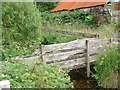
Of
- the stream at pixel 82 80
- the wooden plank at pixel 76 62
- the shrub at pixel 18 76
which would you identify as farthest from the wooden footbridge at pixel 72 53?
the shrub at pixel 18 76

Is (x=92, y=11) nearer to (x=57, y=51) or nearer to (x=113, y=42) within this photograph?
(x=113, y=42)

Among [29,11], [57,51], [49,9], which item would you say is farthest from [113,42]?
[49,9]

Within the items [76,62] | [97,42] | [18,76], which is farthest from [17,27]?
[97,42]

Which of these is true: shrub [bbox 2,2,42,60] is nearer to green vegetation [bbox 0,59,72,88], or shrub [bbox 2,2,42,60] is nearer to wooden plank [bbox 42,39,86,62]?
wooden plank [bbox 42,39,86,62]

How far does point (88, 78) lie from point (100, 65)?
857 millimetres

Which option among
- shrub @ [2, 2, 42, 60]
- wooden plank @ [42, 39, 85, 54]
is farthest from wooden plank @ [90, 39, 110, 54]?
shrub @ [2, 2, 42, 60]

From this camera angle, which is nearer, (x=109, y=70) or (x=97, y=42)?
(x=109, y=70)

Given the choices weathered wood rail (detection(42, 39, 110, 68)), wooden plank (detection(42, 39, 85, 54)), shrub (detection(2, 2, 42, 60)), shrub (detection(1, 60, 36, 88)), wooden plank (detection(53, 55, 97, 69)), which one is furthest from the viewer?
wooden plank (detection(53, 55, 97, 69))

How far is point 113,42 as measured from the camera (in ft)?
18.7

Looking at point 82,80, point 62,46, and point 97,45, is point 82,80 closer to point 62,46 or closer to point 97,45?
point 97,45

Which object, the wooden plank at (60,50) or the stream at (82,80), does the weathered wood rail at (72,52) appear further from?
the stream at (82,80)

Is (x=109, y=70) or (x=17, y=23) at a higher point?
(x=17, y=23)

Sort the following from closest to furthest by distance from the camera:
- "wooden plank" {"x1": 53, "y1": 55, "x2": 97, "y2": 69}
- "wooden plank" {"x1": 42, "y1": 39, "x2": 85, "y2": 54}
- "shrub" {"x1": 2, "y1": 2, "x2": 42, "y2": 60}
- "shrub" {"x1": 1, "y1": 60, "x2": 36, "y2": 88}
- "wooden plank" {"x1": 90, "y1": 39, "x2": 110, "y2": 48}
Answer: "shrub" {"x1": 1, "y1": 60, "x2": 36, "y2": 88}, "wooden plank" {"x1": 42, "y1": 39, "x2": 85, "y2": 54}, "shrub" {"x1": 2, "y1": 2, "x2": 42, "y2": 60}, "wooden plank" {"x1": 53, "y1": 55, "x2": 97, "y2": 69}, "wooden plank" {"x1": 90, "y1": 39, "x2": 110, "y2": 48}

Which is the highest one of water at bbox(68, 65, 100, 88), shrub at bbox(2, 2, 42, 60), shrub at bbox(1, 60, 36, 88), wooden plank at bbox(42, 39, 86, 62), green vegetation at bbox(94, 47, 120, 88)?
shrub at bbox(2, 2, 42, 60)
